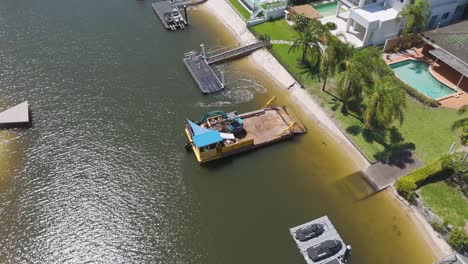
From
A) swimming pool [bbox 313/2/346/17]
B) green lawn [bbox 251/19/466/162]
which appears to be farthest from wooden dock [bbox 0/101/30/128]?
swimming pool [bbox 313/2/346/17]

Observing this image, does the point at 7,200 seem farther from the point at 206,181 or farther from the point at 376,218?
the point at 376,218

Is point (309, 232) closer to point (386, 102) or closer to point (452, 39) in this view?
point (386, 102)

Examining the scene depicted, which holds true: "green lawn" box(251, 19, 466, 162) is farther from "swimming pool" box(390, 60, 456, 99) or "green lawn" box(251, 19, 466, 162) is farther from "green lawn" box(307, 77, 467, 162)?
"swimming pool" box(390, 60, 456, 99)

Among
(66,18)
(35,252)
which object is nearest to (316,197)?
(35,252)

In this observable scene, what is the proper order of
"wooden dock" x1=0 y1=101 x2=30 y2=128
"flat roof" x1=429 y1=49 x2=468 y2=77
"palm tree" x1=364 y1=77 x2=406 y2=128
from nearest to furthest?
"palm tree" x1=364 y1=77 x2=406 y2=128, "wooden dock" x1=0 y1=101 x2=30 y2=128, "flat roof" x1=429 y1=49 x2=468 y2=77

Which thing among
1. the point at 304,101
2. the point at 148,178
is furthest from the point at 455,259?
the point at 148,178
